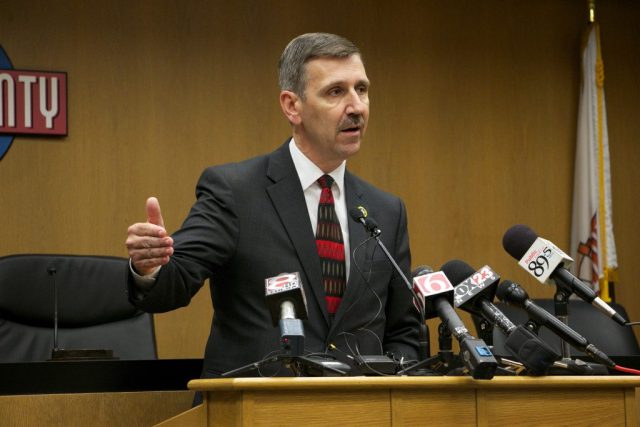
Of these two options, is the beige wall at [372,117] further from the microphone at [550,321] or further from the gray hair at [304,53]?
the microphone at [550,321]

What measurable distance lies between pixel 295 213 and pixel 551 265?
873 mm

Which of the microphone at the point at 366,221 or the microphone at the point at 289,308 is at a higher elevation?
the microphone at the point at 366,221

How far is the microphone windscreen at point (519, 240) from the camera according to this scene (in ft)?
8.10

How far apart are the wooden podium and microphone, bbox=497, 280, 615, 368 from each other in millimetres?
84

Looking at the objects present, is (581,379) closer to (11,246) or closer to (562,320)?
(562,320)

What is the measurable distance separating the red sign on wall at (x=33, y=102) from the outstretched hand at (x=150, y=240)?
3.07 m

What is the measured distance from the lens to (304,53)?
3051 mm

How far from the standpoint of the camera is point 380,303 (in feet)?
9.69

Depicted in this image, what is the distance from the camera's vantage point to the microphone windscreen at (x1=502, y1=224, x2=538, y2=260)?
8.10ft

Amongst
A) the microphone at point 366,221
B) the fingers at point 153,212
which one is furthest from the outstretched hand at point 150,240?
the microphone at point 366,221

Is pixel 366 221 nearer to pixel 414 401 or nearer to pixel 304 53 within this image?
pixel 414 401

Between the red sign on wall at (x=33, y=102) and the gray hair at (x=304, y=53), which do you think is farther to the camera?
the red sign on wall at (x=33, y=102)

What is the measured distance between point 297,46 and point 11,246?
2.58m

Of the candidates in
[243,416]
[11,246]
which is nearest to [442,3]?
[11,246]
